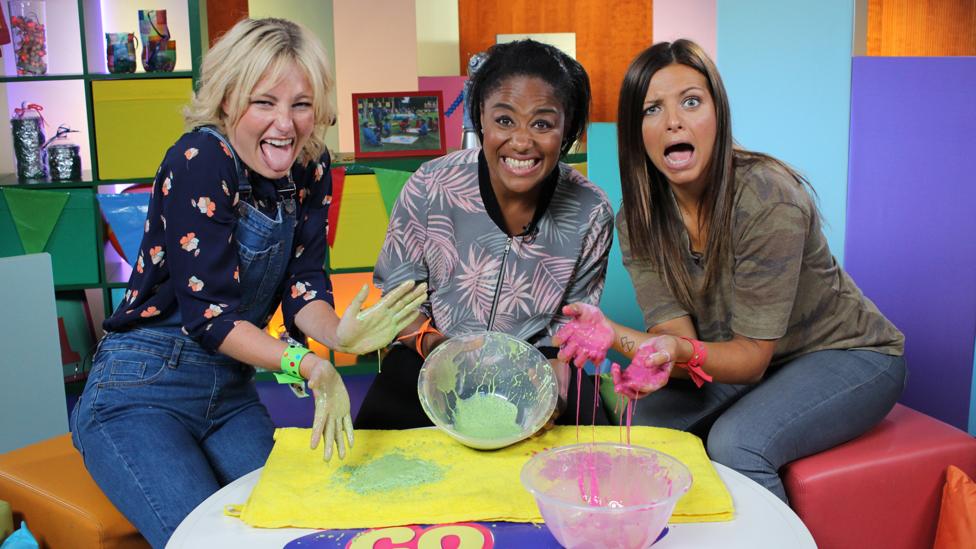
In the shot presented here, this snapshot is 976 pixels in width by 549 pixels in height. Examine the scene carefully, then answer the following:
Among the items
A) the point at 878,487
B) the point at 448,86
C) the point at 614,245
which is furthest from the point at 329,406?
the point at 448,86

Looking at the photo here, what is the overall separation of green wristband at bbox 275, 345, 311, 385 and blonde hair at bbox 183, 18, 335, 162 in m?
0.47

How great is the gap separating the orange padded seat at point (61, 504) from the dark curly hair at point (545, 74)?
112 cm

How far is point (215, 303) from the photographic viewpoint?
1.69 m

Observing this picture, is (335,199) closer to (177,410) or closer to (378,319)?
(177,410)

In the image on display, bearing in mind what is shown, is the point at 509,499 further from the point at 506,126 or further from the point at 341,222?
the point at 341,222

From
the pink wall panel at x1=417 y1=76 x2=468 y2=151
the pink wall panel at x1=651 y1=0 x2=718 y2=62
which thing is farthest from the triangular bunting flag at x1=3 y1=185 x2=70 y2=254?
the pink wall panel at x1=651 y1=0 x2=718 y2=62

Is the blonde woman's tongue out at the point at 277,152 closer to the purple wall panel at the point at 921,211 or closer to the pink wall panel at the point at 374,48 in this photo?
the purple wall panel at the point at 921,211

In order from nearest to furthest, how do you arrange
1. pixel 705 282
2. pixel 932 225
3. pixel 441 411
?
pixel 441 411, pixel 705 282, pixel 932 225

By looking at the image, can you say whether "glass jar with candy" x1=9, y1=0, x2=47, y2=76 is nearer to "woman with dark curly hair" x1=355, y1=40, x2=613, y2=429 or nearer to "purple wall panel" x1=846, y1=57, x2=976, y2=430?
"woman with dark curly hair" x1=355, y1=40, x2=613, y2=429

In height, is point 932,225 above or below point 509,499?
above

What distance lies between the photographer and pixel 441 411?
1.66m

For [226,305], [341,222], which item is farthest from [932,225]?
[341,222]

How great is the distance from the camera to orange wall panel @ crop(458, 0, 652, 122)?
564cm

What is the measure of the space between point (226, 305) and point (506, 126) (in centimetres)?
A: 69
